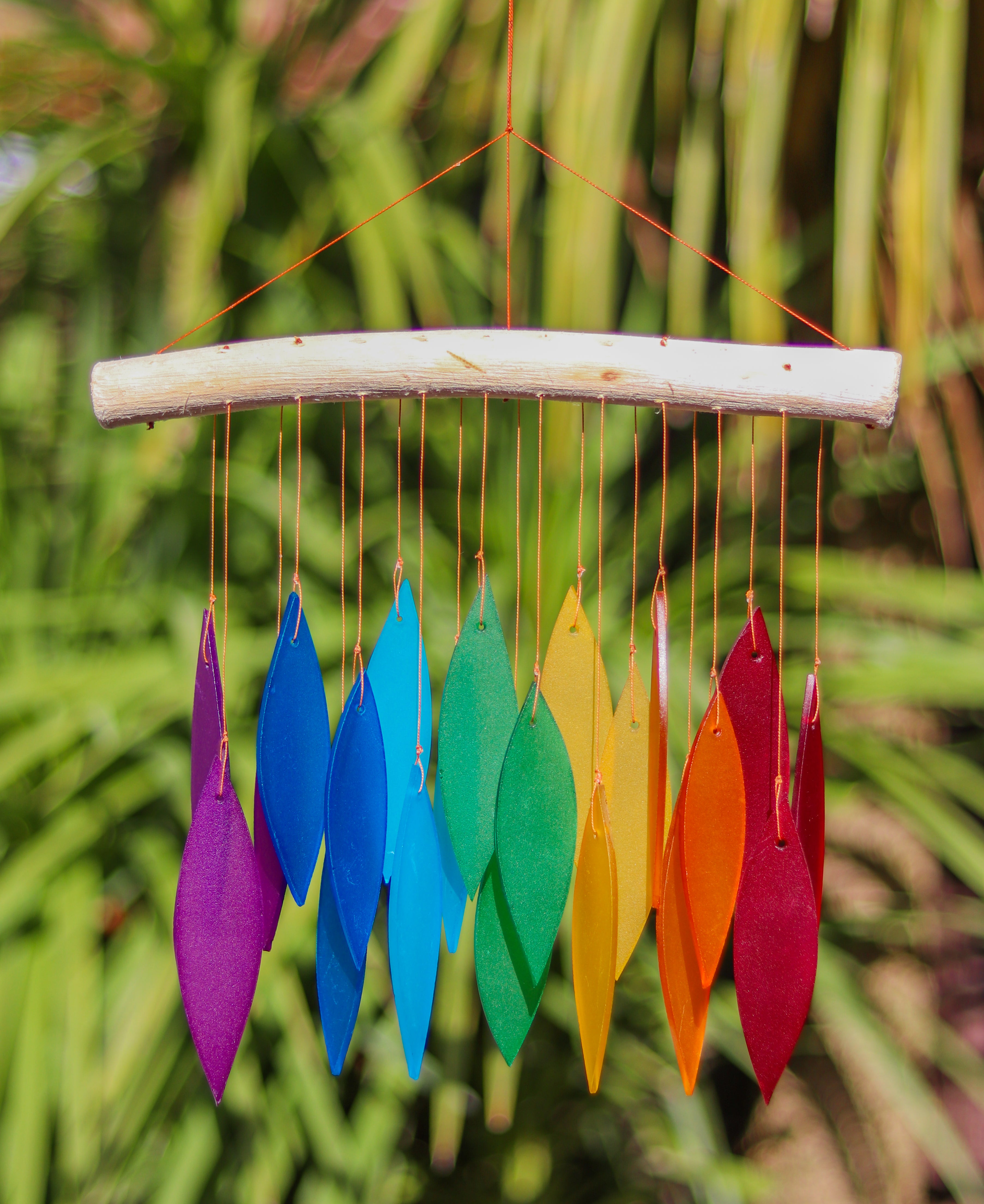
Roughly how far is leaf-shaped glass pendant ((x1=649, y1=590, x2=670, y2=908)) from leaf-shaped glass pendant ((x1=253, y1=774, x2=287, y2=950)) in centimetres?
15

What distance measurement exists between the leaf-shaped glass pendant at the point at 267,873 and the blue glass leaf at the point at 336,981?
0.9 inches

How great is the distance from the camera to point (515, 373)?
0.33 m

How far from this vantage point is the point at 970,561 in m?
0.86

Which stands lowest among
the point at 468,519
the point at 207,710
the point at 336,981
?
the point at 336,981

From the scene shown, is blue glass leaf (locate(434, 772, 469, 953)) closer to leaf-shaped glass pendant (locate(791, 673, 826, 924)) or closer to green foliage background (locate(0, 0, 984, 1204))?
leaf-shaped glass pendant (locate(791, 673, 826, 924))

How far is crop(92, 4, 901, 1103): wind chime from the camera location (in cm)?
31

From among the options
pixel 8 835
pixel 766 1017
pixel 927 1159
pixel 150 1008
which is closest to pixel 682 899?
pixel 766 1017

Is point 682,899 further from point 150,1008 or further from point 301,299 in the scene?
point 301,299

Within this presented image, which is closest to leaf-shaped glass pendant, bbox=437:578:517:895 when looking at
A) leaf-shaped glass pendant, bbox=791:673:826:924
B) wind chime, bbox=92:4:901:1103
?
wind chime, bbox=92:4:901:1103

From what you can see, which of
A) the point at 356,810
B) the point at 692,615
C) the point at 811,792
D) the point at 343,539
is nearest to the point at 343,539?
the point at 343,539

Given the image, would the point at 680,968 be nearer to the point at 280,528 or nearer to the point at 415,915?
the point at 415,915

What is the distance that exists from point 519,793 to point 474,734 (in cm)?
3

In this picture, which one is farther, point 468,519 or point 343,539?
point 468,519

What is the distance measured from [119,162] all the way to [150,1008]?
0.75 meters
